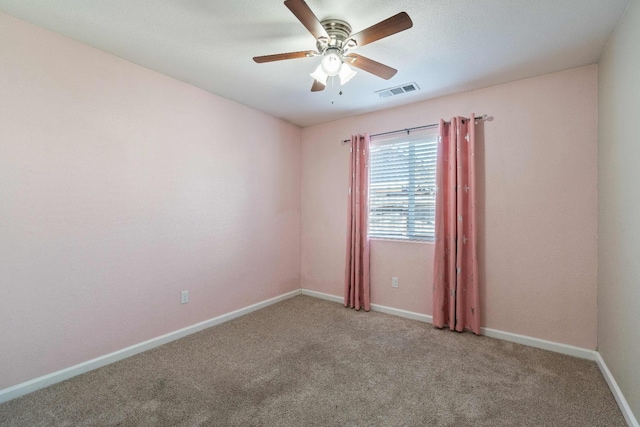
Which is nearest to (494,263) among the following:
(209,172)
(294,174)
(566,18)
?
(566,18)

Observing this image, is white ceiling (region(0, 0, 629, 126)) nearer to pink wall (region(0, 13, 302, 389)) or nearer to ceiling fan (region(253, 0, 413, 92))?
ceiling fan (region(253, 0, 413, 92))

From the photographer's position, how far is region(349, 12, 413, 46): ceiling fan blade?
1.54 m

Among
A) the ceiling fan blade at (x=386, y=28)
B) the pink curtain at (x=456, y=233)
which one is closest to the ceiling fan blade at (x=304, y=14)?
the ceiling fan blade at (x=386, y=28)

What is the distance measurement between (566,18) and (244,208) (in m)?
3.23

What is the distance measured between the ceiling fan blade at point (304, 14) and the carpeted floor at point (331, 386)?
7.55 feet

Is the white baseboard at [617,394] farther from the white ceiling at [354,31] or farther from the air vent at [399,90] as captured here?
the air vent at [399,90]

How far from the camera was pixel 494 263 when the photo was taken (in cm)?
288

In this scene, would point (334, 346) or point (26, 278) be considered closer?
point (26, 278)

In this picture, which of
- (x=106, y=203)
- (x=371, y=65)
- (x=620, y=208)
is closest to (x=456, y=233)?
(x=620, y=208)

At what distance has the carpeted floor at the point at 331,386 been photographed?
175cm

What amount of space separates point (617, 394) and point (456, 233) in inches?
61.7

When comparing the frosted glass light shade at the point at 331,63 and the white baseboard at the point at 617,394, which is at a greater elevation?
the frosted glass light shade at the point at 331,63

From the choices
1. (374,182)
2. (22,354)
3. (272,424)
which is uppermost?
(374,182)

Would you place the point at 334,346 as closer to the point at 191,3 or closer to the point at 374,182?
the point at 374,182
